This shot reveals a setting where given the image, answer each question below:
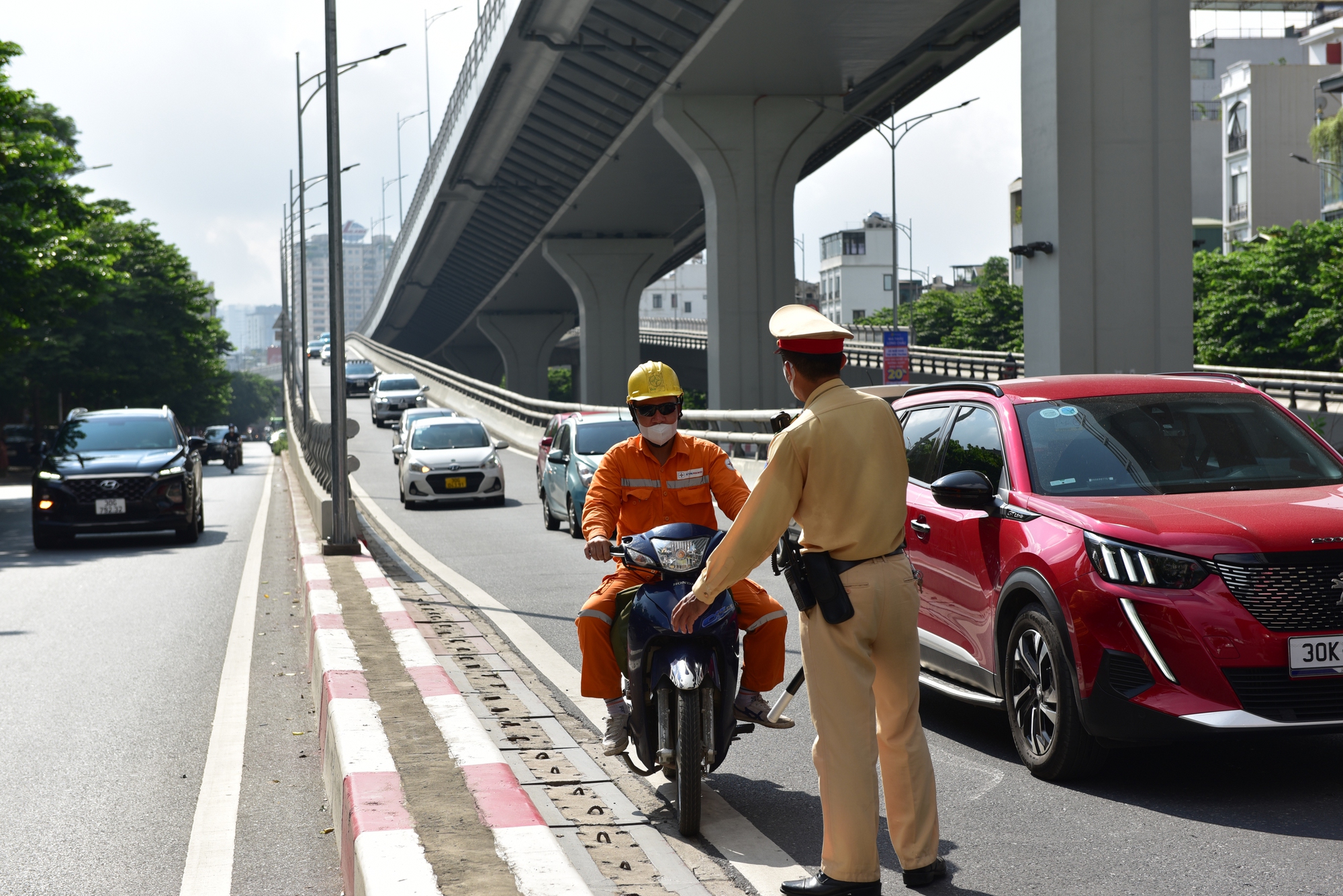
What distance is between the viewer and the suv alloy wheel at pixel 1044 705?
5625mm

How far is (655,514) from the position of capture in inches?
224

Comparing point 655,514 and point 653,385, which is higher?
point 653,385

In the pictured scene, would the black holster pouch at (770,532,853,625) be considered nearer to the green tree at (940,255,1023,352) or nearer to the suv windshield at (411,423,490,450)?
the suv windshield at (411,423,490,450)

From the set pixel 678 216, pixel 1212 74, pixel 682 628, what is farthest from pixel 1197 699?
pixel 1212 74

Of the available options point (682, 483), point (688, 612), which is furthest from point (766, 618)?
point (688, 612)

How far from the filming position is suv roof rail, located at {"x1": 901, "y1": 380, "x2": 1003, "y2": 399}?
6980mm

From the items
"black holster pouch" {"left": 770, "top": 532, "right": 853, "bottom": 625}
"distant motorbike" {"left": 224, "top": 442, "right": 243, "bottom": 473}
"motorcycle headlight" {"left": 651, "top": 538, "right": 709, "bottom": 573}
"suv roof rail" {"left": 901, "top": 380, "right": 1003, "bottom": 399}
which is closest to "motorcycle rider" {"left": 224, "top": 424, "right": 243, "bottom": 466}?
"distant motorbike" {"left": 224, "top": 442, "right": 243, "bottom": 473}

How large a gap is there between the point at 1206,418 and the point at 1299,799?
74.9 inches

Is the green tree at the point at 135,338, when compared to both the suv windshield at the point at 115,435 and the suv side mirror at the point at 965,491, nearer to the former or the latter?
the suv windshield at the point at 115,435

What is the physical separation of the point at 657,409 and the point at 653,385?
0.10m

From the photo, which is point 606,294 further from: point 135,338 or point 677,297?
point 677,297

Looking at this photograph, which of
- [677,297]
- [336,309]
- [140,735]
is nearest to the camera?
[140,735]

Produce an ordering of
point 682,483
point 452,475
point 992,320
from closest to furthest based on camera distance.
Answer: point 682,483
point 452,475
point 992,320

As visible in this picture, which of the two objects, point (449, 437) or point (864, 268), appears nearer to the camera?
point (449, 437)
